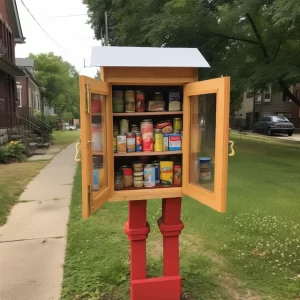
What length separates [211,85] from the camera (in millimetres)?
2379

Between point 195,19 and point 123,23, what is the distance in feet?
9.18

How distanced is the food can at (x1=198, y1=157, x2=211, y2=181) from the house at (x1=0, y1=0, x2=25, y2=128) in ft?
41.0

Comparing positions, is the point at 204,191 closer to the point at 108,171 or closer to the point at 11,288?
the point at 108,171

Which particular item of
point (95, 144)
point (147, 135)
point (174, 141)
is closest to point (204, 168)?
point (174, 141)

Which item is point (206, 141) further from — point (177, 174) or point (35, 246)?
point (35, 246)

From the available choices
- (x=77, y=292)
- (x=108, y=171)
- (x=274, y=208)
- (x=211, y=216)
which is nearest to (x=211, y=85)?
(x=108, y=171)

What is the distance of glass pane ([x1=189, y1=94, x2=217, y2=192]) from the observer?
266 cm

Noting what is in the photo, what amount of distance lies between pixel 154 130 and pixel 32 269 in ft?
6.64

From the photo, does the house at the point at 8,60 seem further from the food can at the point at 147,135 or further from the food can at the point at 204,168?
the food can at the point at 204,168

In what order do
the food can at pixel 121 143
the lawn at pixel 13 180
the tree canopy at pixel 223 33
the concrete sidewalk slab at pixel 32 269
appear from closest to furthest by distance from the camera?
the food can at pixel 121 143 → the concrete sidewalk slab at pixel 32 269 → the lawn at pixel 13 180 → the tree canopy at pixel 223 33

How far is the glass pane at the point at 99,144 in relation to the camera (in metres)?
2.57

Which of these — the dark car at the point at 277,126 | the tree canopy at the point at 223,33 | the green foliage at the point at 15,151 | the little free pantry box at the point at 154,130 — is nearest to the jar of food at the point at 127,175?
the little free pantry box at the point at 154,130

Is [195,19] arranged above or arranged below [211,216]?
above

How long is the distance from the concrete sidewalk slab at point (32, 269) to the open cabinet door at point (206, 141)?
165 cm
